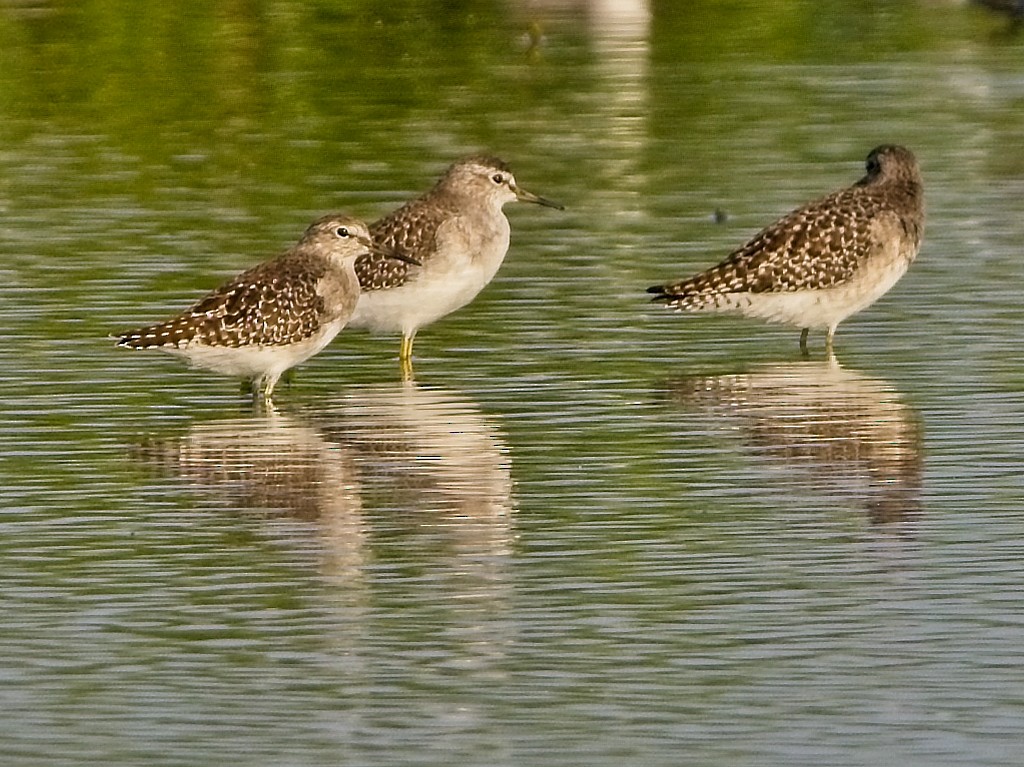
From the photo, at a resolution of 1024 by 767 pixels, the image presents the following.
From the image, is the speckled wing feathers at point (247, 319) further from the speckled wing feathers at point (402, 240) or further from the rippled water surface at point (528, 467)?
the speckled wing feathers at point (402, 240)

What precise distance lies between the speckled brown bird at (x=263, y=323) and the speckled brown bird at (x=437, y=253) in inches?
29.8

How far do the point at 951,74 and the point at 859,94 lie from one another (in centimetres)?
195

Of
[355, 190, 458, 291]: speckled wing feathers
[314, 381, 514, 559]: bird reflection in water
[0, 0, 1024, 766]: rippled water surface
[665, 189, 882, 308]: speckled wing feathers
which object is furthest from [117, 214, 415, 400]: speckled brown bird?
[665, 189, 882, 308]: speckled wing feathers

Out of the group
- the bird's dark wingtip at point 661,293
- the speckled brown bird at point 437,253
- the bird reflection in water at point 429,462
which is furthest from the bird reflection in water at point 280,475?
the bird's dark wingtip at point 661,293

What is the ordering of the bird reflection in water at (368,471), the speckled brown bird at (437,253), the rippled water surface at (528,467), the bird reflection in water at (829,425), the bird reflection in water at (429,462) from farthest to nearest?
the speckled brown bird at (437,253)
the bird reflection in water at (829,425)
the bird reflection in water at (429,462)
the bird reflection in water at (368,471)
the rippled water surface at (528,467)

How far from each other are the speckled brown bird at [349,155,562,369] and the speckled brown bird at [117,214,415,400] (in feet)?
2.48

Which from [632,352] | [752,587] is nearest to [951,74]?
[632,352]

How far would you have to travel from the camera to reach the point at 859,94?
2923 cm

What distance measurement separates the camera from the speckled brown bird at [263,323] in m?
16.9

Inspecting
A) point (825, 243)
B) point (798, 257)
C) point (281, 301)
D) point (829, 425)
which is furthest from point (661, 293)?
point (829, 425)

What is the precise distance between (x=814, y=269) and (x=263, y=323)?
3965 mm

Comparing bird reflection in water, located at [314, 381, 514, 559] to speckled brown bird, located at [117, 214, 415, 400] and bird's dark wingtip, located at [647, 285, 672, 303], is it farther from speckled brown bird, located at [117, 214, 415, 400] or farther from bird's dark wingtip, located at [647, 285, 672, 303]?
bird's dark wingtip, located at [647, 285, 672, 303]

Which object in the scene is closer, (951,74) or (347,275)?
(347,275)

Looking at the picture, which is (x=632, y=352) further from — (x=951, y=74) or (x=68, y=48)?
(x=68, y=48)
